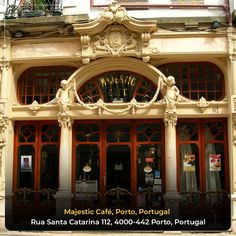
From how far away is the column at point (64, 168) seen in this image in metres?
11.4

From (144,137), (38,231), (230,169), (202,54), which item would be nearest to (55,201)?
(38,231)

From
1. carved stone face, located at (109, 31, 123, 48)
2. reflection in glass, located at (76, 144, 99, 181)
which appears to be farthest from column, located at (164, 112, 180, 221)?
carved stone face, located at (109, 31, 123, 48)

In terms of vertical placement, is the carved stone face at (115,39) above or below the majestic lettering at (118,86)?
above

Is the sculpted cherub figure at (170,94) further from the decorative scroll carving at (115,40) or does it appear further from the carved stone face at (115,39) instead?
the carved stone face at (115,39)

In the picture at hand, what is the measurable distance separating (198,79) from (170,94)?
44.3 inches

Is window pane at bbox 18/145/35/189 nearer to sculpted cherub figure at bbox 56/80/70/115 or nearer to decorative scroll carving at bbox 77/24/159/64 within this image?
sculpted cherub figure at bbox 56/80/70/115

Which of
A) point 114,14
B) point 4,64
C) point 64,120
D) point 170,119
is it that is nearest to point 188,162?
point 170,119

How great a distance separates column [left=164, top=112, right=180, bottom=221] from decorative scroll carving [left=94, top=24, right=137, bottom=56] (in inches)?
80.1

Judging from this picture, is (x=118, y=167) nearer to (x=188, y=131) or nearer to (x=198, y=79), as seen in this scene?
(x=188, y=131)

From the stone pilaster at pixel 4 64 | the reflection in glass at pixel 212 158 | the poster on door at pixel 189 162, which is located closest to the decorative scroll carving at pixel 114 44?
the stone pilaster at pixel 4 64

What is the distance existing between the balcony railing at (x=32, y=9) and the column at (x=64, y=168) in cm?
286

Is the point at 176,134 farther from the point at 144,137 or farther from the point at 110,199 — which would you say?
the point at 110,199

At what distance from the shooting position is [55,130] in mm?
12148

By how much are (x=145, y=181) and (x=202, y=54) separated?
3.64m
